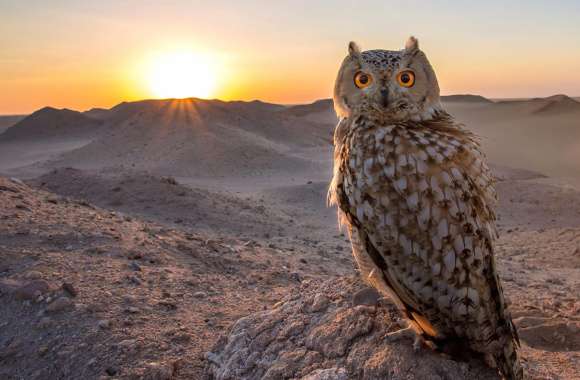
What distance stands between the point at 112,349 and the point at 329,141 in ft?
102

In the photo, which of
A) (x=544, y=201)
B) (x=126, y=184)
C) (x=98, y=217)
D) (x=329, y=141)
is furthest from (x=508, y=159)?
(x=98, y=217)

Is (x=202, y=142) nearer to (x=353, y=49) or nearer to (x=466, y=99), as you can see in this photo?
(x=353, y=49)

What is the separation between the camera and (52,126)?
4753cm

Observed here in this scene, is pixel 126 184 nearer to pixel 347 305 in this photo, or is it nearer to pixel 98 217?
pixel 98 217

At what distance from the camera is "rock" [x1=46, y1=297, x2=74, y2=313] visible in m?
4.12

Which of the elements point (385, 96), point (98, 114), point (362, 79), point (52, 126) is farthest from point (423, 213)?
point (98, 114)

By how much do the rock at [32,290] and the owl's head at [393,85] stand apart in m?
3.12

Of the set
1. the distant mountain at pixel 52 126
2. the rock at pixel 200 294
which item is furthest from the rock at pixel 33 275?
the distant mountain at pixel 52 126

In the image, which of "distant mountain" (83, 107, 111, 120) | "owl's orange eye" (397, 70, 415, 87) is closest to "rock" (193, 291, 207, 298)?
"owl's orange eye" (397, 70, 415, 87)

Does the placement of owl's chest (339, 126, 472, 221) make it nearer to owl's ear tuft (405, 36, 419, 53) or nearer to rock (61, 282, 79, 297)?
owl's ear tuft (405, 36, 419, 53)

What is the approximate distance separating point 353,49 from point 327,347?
6.57 ft

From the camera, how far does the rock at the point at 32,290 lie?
4270 millimetres

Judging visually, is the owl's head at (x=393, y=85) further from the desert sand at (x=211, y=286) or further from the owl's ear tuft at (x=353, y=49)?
the desert sand at (x=211, y=286)

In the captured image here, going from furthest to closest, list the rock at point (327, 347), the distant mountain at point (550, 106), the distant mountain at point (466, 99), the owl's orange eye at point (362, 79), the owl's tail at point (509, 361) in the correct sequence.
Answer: the distant mountain at point (466, 99)
the distant mountain at point (550, 106)
the owl's orange eye at point (362, 79)
the rock at point (327, 347)
the owl's tail at point (509, 361)
